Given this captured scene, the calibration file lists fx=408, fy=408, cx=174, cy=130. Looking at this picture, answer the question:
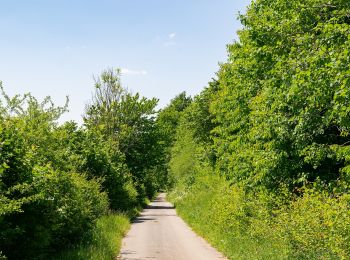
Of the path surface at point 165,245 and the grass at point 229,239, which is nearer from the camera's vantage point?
the grass at point 229,239

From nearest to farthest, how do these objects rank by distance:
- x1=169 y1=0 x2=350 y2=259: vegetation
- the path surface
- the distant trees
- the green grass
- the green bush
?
1. the green bush
2. x1=169 y1=0 x2=350 y2=259: vegetation
3. the green grass
4. the path surface
5. the distant trees

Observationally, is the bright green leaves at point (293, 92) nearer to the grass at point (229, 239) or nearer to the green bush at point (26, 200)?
the grass at point (229, 239)

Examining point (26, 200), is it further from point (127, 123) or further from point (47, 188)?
point (127, 123)

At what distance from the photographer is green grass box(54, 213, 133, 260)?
41.2 feet

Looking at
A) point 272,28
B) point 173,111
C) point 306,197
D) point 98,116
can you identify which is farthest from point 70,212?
point 173,111

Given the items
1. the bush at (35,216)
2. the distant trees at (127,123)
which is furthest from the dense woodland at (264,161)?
the distant trees at (127,123)

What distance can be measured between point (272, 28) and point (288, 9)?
1.28 meters

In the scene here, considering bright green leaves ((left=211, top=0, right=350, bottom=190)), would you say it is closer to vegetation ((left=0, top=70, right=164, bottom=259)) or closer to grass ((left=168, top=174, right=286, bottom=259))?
grass ((left=168, top=174, right=286, bottom=259))

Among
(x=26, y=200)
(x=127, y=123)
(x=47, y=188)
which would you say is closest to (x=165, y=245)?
(x=47, y=188)

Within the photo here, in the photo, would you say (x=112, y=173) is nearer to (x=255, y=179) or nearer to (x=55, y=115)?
(x=55, y=115)

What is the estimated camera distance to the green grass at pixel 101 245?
41.2 ft

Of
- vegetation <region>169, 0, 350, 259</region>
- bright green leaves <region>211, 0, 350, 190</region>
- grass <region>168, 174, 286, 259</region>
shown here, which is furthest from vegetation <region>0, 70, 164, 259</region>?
bright green leaves <region>211, 0, 350, 190</region>

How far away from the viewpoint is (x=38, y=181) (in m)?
9.91

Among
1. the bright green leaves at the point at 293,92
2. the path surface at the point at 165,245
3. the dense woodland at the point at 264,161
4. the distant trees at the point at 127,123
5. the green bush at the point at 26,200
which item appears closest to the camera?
the green bush at the point at 26,200
